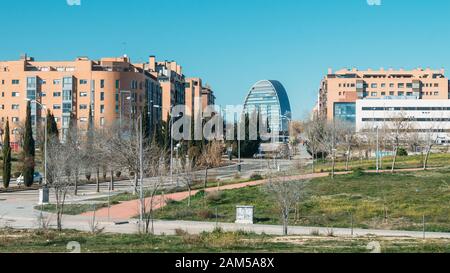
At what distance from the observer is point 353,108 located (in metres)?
134

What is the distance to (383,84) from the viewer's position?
488ft

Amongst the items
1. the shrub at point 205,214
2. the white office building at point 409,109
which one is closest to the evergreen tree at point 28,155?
the shrub at point 205,214

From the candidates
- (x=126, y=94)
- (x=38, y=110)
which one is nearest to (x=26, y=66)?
(x=38, y=110)

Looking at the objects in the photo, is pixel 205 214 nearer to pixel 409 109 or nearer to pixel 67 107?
pixel 67 107

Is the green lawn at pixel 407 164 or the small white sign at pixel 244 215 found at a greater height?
the green lawn at pixel 407 164

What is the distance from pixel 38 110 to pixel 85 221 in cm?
7269

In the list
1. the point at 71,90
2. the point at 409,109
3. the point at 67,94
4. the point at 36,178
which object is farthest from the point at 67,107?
the point at 409,109

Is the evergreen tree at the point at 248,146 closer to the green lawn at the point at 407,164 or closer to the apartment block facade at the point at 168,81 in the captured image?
the apartment block facade at the point at 168,81

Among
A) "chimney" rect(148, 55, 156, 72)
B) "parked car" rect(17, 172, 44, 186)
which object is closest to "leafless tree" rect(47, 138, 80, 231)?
"parked car" rect(17, 172, 44, 186)

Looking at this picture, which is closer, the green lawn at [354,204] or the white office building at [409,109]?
the green lawn at [354,204]

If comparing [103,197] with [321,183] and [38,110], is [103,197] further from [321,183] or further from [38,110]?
[38,110]

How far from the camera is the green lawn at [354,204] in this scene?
32.2 m

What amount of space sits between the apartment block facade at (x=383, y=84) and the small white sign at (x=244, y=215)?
10820 cm

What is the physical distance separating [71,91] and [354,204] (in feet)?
241
